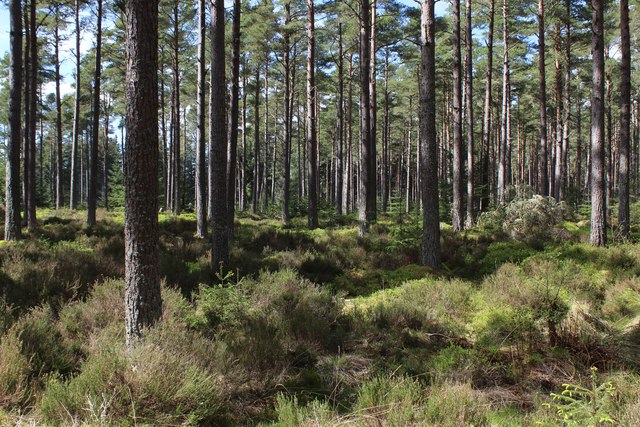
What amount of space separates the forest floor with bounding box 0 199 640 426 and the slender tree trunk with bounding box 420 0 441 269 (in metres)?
0.60

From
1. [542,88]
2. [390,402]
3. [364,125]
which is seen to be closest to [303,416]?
[390,402]

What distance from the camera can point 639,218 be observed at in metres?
20.8

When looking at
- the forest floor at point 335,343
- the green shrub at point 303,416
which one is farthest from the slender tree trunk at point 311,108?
the green shrub at point 303,416

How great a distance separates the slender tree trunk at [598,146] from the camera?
10398 mm

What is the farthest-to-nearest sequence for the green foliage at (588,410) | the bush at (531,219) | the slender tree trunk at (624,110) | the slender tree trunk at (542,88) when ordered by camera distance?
the slender tree trunk at (542,88), the bush at (531,219), the slender tree trunk at (624,110), the green foliage at (588,410)

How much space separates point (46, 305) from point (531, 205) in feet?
47.1

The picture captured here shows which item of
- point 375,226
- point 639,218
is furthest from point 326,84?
point 639,218

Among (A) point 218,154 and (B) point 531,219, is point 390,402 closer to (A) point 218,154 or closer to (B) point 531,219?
(A) point 218,154

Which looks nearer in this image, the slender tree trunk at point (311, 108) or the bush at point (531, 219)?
the bush at point (531, 219)

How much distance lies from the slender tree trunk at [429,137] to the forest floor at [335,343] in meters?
0.60

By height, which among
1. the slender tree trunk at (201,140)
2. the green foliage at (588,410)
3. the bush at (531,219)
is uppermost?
the slender tree trunk at (201,140)

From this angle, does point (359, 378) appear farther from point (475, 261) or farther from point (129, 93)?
point (475, 261)

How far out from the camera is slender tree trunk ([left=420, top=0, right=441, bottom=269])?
909 centimetres

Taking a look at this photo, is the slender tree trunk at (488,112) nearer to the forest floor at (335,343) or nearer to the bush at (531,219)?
the bush at (531,219)
